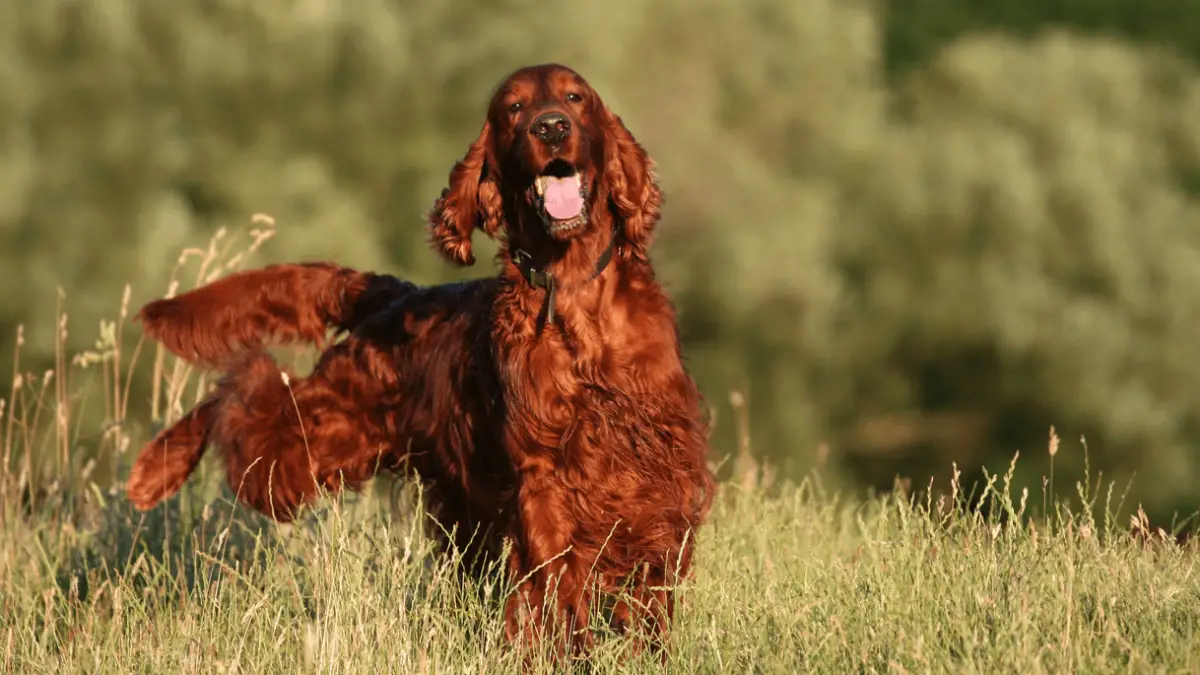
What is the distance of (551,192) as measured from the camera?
11.7 ft

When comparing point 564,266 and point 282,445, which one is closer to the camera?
point 564,266

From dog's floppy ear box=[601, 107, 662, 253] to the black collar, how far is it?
0.21 feet

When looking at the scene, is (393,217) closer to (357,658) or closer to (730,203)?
(730,203)

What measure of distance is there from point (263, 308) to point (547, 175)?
1291 millimetres

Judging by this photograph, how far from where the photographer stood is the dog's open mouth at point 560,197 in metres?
3.51

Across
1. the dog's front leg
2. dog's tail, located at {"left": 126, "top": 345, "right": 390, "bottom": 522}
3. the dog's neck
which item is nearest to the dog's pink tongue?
the dog's neck

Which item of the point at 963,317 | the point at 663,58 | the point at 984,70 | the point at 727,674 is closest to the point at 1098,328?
the point at 963,317

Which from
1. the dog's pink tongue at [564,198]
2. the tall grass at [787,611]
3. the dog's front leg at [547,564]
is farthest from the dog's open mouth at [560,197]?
the tall grass at [787,611]

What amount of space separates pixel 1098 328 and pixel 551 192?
10833 mm

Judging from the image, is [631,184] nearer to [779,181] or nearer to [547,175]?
[547,175]

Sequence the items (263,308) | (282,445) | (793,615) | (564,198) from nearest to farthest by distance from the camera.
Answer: (793,615)
(564,198)
(282,445)
(263,308)

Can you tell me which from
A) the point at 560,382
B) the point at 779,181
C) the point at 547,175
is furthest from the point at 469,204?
the point at 779,181

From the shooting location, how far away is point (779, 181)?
Result: 14.1 m

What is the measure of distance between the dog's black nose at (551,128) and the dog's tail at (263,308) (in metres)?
1.16
